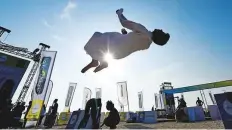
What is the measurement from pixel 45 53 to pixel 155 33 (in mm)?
9563

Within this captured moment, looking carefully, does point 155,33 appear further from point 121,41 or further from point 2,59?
point 2,59

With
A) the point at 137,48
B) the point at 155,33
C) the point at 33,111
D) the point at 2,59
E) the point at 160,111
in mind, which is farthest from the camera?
the point at 160,111

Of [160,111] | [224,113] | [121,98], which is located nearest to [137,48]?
[224,113]

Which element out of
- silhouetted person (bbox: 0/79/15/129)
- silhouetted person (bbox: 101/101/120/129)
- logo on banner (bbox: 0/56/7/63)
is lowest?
silhouetted person (bbox: 101/101/120/129)

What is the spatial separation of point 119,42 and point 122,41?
7 centimetres

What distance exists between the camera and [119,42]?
387 centimetres

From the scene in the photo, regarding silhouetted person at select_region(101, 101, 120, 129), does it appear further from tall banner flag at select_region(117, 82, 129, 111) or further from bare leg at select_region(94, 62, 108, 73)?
tall banner flag at select_region(117, 82, 129, 111)

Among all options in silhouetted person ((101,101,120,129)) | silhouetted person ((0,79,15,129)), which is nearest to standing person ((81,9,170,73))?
silhouetted person ((101,101,120,129))

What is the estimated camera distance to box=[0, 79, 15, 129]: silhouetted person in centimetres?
794

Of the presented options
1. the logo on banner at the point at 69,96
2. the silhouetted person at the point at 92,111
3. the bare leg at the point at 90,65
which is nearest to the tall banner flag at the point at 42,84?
the silhouetted person at the point at 92,111

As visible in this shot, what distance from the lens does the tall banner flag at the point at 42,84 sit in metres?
10.2

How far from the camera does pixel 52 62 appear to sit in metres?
11.2

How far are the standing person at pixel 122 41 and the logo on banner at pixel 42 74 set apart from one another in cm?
720

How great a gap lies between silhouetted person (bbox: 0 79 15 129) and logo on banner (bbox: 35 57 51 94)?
2.07 m
